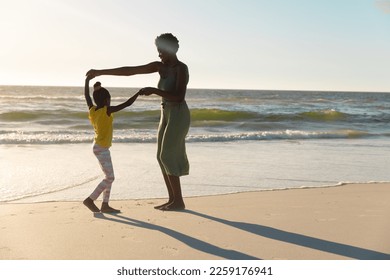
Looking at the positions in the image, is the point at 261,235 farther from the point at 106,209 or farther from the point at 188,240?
the point at 106,209

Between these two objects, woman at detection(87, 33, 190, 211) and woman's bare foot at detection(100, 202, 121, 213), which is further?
woman's bare foot at detection(100, 202, 121, 213)

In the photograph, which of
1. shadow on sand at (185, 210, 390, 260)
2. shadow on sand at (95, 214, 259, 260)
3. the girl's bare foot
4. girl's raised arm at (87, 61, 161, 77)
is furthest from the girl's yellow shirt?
shadow on sand at (185, 210, 390, 260)

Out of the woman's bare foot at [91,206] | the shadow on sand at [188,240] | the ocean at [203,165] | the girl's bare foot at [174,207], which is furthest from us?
the ocean at [203,165]

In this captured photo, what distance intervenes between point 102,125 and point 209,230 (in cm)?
140

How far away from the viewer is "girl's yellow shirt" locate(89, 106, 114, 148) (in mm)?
4520

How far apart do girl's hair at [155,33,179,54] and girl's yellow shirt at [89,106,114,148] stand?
78 centimetres

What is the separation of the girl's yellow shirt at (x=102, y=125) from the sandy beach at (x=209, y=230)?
2.31ft

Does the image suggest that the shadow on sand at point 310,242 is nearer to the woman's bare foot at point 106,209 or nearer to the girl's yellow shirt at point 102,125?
the woman's bare foot at point 106,209

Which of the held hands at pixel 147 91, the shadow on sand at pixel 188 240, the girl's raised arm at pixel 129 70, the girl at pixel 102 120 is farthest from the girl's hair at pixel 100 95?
the shadow on sand at pixel 188 240

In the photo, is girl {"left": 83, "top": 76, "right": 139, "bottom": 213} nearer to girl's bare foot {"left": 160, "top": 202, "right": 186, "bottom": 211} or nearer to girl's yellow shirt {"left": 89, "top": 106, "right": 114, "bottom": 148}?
girl's yellow shirt {"left": 89, "top": 106, "right": 114, "bottom": 148}

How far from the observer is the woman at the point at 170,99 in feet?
14.6

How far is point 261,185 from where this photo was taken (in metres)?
6.41
